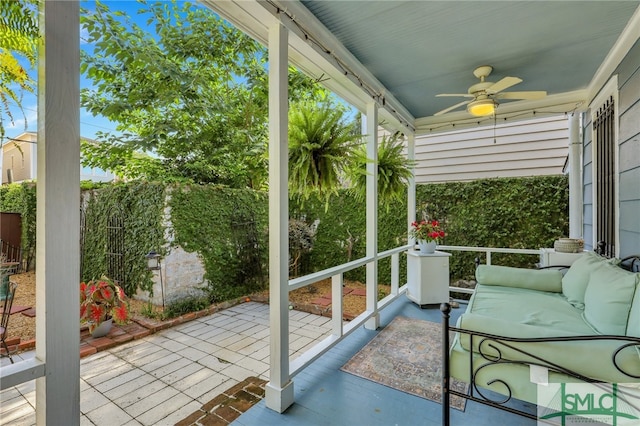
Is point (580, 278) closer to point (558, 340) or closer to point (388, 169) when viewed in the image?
point (558, 340)

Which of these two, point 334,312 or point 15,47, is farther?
point 334,312

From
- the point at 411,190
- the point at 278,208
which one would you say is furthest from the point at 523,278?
the point at 278,208

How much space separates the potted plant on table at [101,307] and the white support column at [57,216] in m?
2.55

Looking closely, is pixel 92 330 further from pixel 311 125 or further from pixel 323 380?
pixel 311 125

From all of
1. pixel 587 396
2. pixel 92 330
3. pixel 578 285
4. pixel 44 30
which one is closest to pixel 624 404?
pixel 587 396

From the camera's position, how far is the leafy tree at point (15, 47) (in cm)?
109

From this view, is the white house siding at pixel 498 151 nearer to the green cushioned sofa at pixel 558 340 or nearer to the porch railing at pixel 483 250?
the porch railing at pixel 483 250

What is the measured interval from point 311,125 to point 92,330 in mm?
3102

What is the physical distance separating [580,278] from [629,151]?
1.06 metres

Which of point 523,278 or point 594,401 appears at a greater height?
point 523,278

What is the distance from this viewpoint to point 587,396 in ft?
4.36

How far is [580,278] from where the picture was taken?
2428 mm

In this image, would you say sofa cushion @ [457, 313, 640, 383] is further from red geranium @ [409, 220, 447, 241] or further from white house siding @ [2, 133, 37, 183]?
red geranium @ [409, 220, 447, 241]

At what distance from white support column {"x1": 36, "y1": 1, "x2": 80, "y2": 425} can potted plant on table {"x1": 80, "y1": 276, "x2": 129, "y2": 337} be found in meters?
2.55
